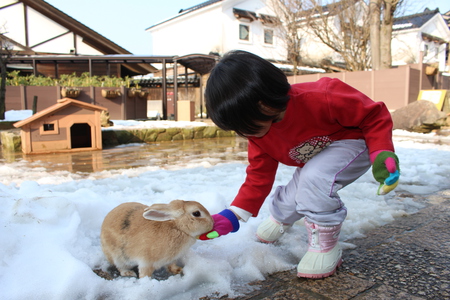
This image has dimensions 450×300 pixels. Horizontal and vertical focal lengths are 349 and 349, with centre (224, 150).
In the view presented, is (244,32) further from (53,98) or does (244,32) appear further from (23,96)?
(23,96)

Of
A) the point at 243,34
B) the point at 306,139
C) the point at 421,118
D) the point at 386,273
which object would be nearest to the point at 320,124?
the point at 306,139

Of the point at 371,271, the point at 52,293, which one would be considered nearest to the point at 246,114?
the point at 371,271

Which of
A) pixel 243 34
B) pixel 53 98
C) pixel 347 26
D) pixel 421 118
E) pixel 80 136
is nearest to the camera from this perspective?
pixel 80 136

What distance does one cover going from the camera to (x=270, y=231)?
1.86m

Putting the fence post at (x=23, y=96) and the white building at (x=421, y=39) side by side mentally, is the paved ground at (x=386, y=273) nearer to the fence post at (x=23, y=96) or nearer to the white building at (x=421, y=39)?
the fence post at (x=23, y=96)

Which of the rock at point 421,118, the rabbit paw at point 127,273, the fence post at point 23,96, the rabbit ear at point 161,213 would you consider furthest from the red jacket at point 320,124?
the fence post at point 23,96

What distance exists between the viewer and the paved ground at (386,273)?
1347mm

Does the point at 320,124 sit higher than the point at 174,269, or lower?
higher

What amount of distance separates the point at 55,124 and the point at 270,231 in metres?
4.89

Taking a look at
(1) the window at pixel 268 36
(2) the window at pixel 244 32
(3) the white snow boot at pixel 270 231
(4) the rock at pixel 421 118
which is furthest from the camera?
(1) the window at pixel 268 36

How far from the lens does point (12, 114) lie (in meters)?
9.58

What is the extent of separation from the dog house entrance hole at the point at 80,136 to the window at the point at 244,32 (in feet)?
62.1

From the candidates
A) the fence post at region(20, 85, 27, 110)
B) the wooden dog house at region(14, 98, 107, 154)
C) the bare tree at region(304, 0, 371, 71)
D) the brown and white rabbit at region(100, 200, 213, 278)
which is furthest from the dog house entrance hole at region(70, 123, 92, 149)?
the bare tree at region(304, 0, 371, 71)

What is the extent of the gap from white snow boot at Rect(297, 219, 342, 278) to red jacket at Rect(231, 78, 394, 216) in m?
0.37
